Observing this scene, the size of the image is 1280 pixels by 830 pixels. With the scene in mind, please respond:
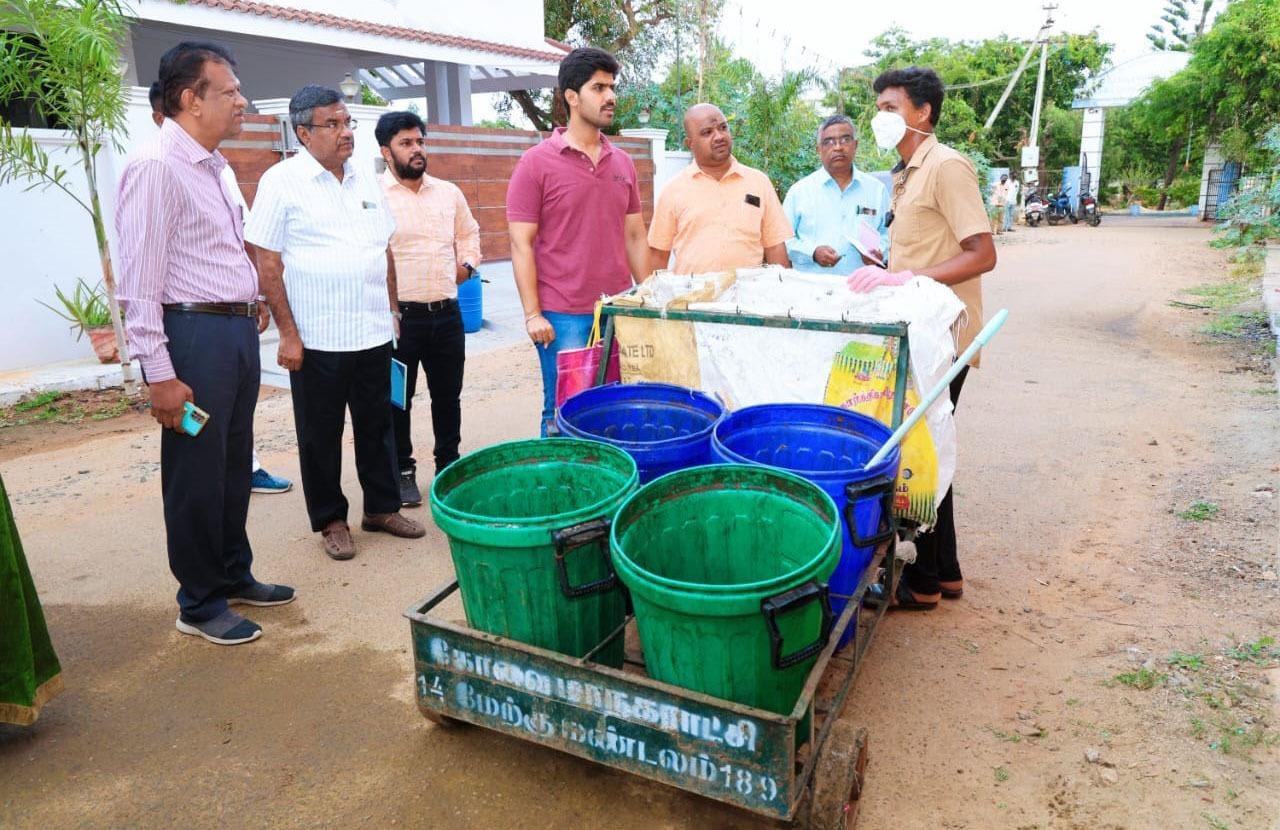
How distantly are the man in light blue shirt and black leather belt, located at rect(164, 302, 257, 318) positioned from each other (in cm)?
288

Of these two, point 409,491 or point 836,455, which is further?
point 409,491

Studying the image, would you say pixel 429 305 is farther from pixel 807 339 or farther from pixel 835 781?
pixel 835 781

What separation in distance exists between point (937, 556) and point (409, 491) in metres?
2.62

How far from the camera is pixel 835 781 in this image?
209 cm

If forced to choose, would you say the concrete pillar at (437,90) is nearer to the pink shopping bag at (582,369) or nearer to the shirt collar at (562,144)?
the shirt collar at (562,144)

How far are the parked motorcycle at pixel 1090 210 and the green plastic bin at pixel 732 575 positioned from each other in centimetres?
2754

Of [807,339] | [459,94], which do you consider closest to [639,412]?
[807,339]

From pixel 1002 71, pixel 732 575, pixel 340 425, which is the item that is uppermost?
pixel 1002 71

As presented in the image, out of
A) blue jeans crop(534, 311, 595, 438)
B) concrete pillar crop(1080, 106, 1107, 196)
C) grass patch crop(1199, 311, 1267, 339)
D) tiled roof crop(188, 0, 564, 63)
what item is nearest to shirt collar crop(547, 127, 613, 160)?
blue jeans crop(534, 311, 595, 438)

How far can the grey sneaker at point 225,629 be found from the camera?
319cm

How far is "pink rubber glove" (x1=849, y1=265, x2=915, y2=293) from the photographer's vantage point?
303 centimetres

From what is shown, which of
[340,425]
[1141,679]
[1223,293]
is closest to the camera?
[1141,679]

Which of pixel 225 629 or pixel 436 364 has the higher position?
pixel 436 364

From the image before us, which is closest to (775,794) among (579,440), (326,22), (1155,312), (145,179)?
(579,440)
